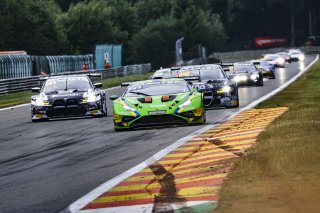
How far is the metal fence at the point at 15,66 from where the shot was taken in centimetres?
4810

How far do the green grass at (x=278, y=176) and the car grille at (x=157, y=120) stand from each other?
15.3 feet

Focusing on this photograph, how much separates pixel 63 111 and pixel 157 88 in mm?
4770

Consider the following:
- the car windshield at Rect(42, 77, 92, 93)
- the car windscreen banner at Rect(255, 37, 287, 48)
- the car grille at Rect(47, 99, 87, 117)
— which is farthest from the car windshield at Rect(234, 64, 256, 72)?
the car windscreen banner at Rect(255, 37, 287, 48)

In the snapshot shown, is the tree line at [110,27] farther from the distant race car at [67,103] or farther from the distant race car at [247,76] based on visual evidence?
the distant race car at [67,103]

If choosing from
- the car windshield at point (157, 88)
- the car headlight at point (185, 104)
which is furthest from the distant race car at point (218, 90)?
the car headlight at point (185, 104)

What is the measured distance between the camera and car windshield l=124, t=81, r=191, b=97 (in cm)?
1958

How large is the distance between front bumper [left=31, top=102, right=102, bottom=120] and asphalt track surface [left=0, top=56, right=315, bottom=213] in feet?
1.15

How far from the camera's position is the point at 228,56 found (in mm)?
132750

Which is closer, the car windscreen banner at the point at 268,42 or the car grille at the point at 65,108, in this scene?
the car grille at the point at 65,108

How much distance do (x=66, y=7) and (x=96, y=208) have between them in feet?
400

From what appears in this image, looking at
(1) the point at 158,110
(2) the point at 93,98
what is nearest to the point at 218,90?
(2) the point at 93,98

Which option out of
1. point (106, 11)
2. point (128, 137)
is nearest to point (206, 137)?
point (128, 137)

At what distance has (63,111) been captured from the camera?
2397 centimetres

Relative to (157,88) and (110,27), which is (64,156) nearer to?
(157,88)
